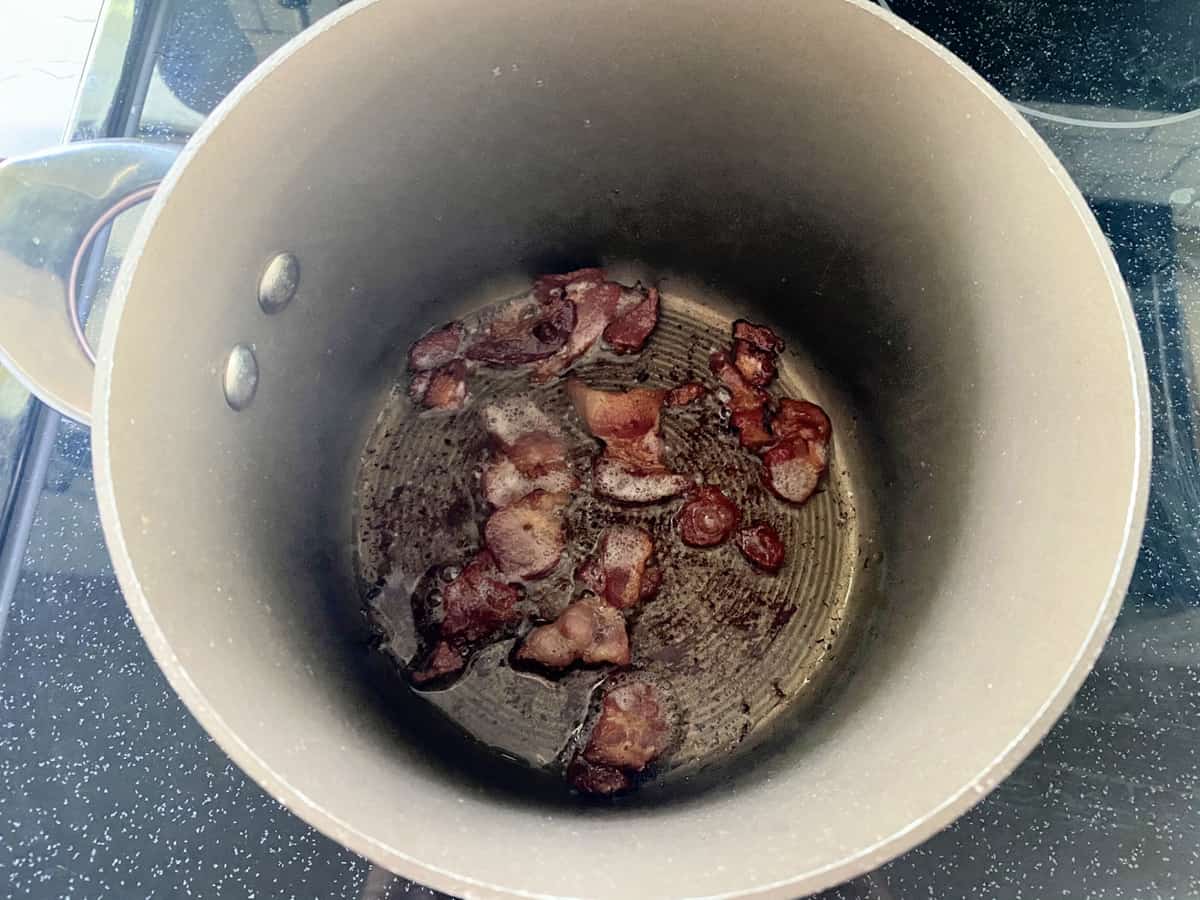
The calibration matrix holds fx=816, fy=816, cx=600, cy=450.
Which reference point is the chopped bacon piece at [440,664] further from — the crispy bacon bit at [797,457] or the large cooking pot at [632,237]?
the crispy bacon bit at [797,457]

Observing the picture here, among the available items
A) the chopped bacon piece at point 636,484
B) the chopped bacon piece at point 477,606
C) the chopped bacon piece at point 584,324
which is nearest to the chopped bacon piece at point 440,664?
the chopped bacon piece at point 477,606

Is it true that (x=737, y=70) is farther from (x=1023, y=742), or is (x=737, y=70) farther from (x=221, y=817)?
(x=221, y=817)

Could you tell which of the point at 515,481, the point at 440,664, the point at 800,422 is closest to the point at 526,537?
the point at 515,481

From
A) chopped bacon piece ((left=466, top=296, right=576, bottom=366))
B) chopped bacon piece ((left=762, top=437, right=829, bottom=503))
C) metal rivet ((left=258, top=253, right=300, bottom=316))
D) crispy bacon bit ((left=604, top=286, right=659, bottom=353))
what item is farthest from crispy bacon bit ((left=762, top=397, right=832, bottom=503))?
metal rivet ((left=258, top=253, right=300, bottom=316))

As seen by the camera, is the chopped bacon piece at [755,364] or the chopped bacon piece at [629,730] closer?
the chopped bacon piece at [629,730]

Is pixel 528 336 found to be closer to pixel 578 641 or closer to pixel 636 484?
pixel 636 484

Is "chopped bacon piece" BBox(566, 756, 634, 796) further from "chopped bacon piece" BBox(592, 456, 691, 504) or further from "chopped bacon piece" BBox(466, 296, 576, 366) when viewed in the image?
"chopped bacon piece" BBox(466, 296, 576, 366)
